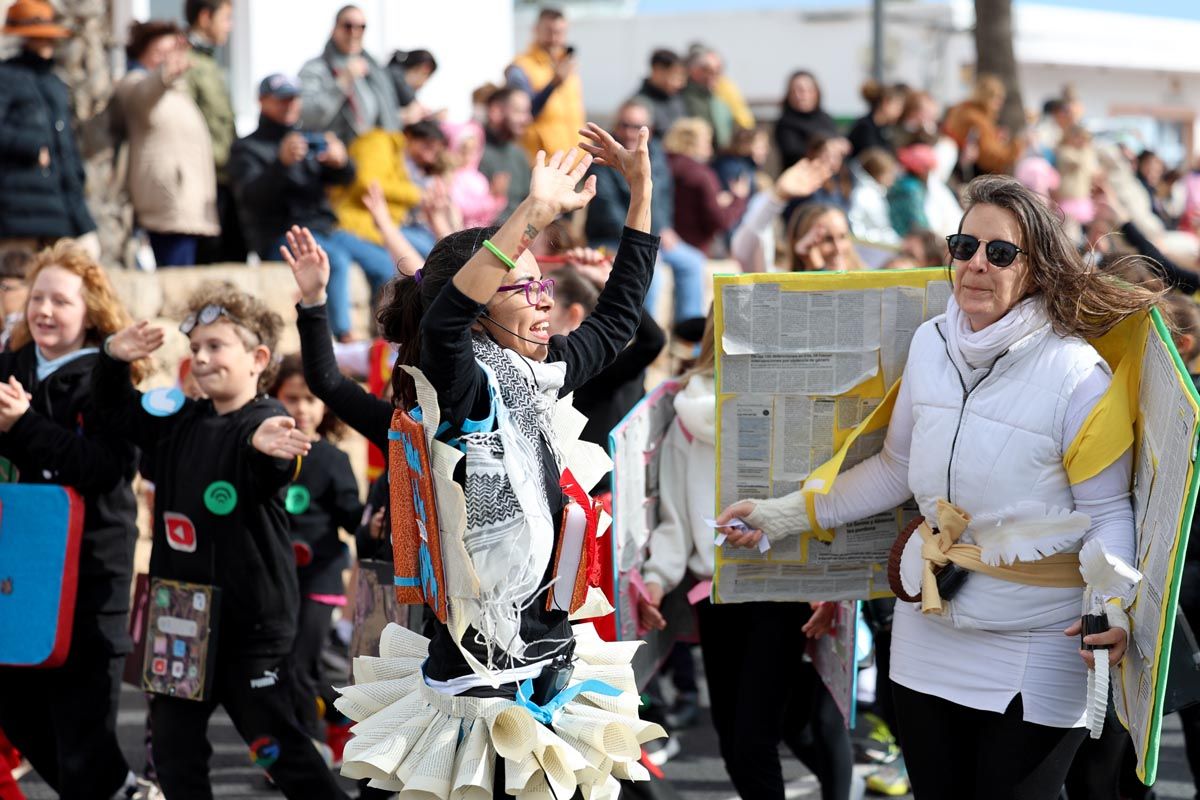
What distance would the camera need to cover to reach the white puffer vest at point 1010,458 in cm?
358

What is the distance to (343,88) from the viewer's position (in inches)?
377

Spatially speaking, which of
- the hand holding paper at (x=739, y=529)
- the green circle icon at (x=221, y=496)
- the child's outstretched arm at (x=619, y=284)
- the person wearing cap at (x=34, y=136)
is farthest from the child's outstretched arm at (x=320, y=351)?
the person wearing cap at (x=34, y=136)

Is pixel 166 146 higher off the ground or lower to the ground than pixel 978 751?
higher

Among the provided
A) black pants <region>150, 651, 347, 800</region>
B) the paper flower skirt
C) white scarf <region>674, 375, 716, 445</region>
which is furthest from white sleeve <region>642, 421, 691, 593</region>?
the paper flower skirt

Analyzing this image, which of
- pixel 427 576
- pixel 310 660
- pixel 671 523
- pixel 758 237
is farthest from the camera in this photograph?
pixel 758 237

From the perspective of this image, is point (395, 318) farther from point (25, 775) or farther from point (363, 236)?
point (363, 236)

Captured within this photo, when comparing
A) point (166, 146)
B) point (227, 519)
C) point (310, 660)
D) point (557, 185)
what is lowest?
point (310, 660)

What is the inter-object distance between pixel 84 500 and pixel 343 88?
512 cm

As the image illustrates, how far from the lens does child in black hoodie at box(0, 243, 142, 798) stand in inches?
189

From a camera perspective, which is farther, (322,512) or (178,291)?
(178,291)

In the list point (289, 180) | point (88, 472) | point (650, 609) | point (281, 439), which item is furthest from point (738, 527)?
point (289, 180)

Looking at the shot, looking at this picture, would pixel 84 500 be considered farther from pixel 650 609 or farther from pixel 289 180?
pixel 289 180

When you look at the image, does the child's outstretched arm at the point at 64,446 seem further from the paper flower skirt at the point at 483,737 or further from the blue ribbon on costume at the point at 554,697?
the blue ribbon on costume at the point at 554,697

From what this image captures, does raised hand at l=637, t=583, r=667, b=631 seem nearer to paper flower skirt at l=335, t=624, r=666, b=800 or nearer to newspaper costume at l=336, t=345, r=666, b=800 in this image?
paper flower skirt at l=335, t=624, r=666, b=800
